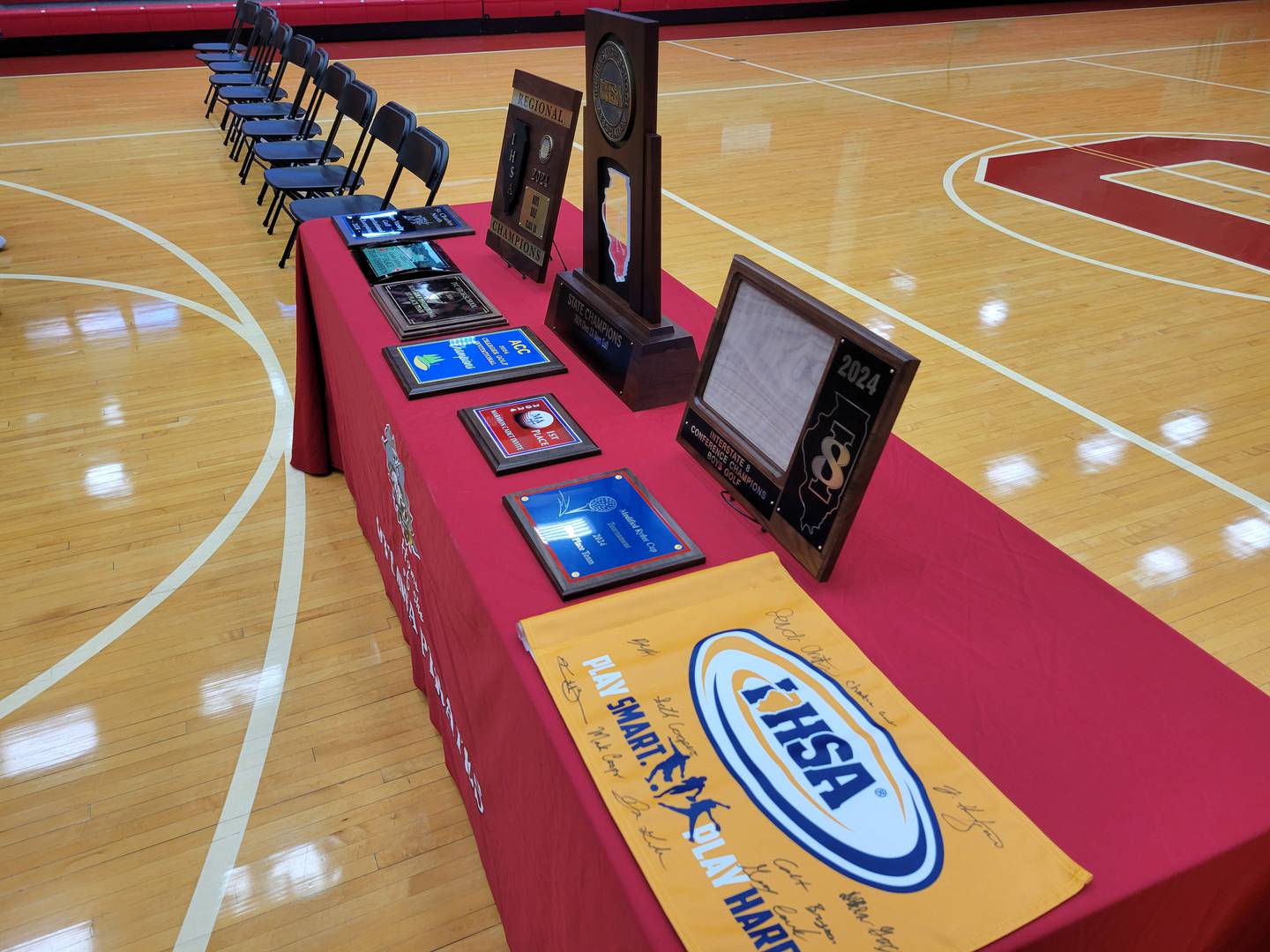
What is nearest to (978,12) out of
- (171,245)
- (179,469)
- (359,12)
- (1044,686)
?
(359,12)

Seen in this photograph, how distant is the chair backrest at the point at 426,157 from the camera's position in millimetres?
4039

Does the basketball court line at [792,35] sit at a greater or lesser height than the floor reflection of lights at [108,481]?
greater

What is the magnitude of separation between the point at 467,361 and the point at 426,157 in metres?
2.34

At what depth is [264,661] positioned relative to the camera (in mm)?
2693

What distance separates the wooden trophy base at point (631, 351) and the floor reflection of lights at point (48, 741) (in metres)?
1.67

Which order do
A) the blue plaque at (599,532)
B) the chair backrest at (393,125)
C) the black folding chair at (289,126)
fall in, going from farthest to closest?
the black folding chair at (289,126), the chair backrest at (393,125), the blue plaque at (599,532)

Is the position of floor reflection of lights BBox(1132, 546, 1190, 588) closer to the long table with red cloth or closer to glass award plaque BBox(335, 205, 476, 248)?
the long table with red cloth

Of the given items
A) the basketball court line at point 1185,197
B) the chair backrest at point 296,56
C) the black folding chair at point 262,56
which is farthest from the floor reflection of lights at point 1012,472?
the black folding chair at point 262,56

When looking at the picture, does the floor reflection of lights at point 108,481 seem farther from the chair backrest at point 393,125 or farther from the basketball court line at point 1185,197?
the basketball court line at point 1185,197

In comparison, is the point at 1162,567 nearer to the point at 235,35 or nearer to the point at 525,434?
the point at 525,434

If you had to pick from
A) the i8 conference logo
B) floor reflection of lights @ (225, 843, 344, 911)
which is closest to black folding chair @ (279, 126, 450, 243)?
floor reflection of lights @ (225, 843, 344, 911)

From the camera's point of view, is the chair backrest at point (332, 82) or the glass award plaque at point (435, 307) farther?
the chair backrest at point (332, 82)

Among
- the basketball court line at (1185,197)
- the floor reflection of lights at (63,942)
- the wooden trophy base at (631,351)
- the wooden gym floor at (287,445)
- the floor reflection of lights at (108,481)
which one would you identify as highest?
the wooden trophy base at (631,351)

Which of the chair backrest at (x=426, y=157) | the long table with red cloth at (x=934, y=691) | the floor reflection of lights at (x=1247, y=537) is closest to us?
the long table with red cloth at (x=934, y=691)
